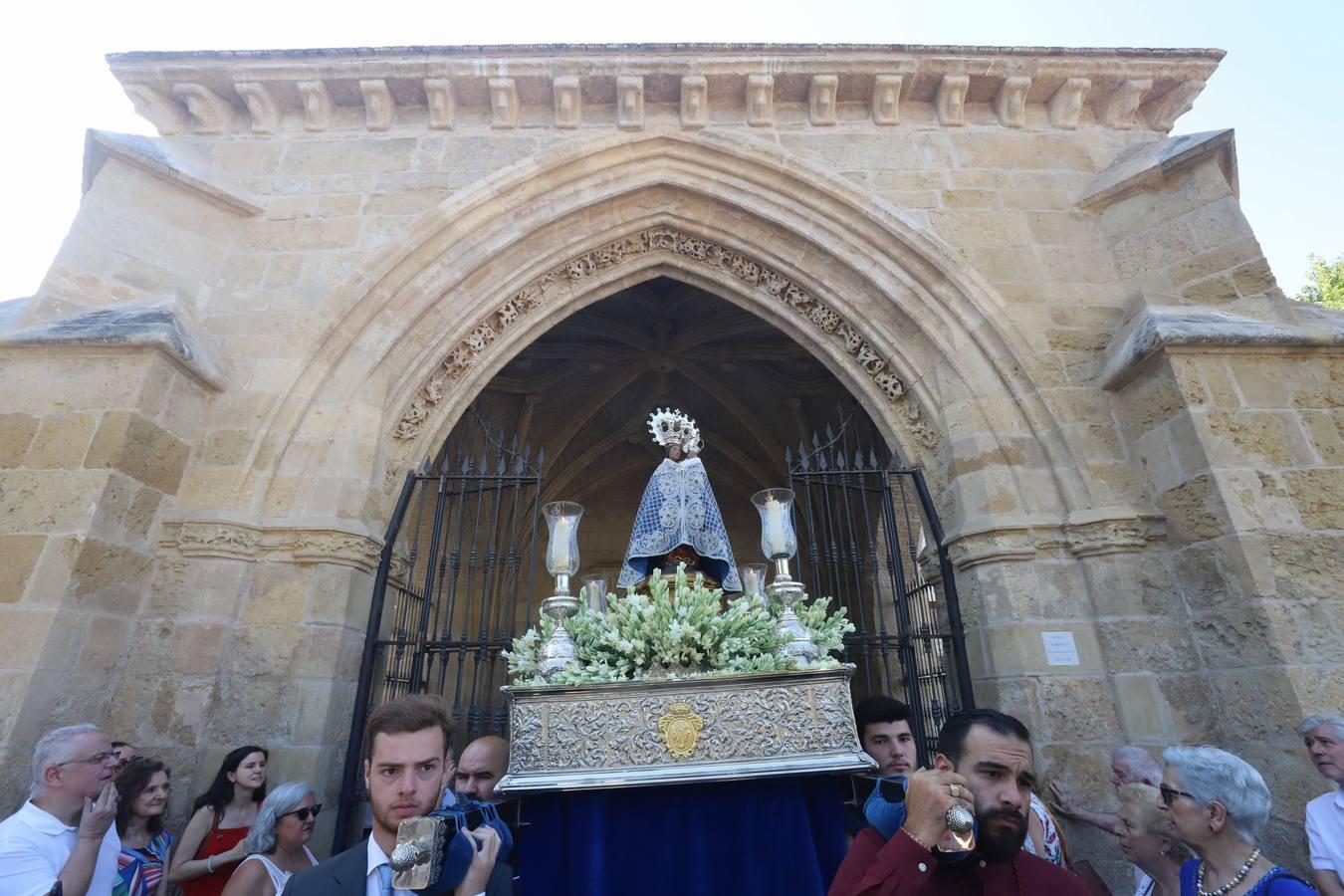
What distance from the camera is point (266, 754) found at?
10.8ft

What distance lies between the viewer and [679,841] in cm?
211

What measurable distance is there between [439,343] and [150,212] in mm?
2090

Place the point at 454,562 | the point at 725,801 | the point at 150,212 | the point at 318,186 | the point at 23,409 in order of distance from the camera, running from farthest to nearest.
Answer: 1. the point at 318,186
2. the point at 150,212
3. the point at 454,562
4. the point at 23,409
5. the point at 725,801

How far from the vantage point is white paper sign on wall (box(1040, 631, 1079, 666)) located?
A: 12.2ft

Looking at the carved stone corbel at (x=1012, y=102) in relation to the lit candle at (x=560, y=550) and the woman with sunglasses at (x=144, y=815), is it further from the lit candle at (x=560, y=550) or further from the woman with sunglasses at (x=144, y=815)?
the woman with sunglasses at (x=144, y=815)

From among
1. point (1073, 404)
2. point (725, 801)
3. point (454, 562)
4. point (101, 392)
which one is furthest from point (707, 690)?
point (101, 392)

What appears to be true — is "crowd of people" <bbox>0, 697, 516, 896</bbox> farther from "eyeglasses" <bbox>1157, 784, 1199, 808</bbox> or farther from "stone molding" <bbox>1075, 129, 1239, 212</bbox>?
"stone molding" <bbox>1075, 129, 1239, 212</bbox>

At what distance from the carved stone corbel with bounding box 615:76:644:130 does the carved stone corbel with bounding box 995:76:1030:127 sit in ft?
9.57

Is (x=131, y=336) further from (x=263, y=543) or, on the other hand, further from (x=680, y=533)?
(x=680, y=533)

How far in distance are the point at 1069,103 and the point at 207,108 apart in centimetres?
686

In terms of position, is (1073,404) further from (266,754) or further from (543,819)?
(266,754)

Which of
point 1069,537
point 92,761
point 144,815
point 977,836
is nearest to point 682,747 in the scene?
point 977,836

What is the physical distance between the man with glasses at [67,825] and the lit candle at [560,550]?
62.0 inches

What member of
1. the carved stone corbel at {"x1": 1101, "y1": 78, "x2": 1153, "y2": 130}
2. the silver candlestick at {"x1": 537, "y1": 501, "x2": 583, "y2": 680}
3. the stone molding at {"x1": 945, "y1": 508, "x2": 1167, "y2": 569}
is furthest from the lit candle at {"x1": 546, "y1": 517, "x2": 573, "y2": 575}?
the carved stone corbel at {"x1": 1101, "y1": 78, "x2": 1153, "y2": 130}
